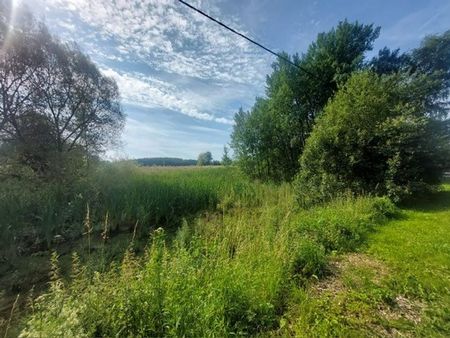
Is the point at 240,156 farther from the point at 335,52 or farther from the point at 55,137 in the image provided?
the point at 55,137

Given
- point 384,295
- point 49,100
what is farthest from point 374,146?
point 49,100

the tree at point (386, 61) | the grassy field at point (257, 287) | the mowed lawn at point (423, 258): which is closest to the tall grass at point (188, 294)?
the grassy field at point (257, 287)

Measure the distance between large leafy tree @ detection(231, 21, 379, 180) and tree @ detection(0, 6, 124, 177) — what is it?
33.3 feet

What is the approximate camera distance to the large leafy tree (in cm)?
1495

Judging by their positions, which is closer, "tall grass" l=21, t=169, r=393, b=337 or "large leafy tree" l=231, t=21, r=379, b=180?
"tall grass" l=21, t=169, r=393, b=337

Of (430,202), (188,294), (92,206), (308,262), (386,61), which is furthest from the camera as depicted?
(386,61)

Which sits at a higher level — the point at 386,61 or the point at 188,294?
the point at 386,61

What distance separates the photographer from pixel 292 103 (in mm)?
16266

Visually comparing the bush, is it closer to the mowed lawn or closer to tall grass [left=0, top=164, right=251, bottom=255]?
the mowed lawn

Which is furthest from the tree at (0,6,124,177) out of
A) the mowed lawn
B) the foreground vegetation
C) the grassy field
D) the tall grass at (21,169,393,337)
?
the mowed lawn

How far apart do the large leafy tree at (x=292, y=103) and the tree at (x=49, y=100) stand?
33.3ft

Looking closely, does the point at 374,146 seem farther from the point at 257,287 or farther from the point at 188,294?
the point at 188,294

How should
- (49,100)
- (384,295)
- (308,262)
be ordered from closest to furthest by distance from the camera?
1. (384,295)
2. (308,262)
3. (49,100)

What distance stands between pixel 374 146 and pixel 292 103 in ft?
28.1
